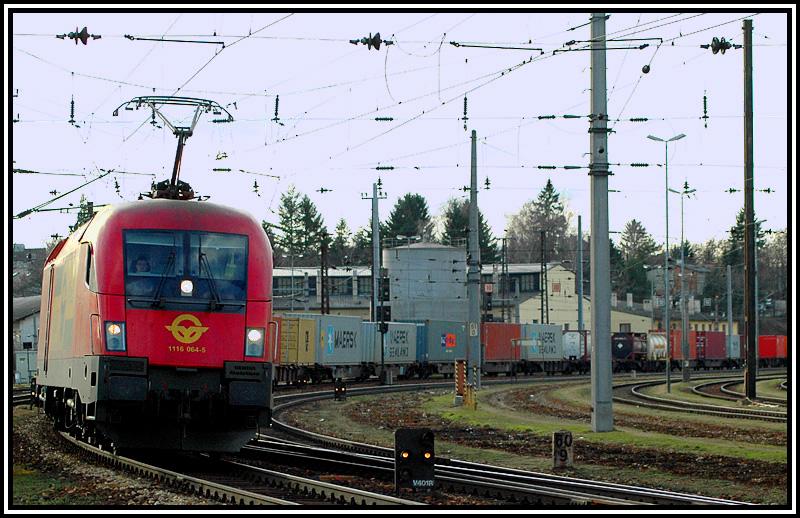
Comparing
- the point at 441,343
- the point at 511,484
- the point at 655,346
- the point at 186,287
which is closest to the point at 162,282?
the point at 186,287

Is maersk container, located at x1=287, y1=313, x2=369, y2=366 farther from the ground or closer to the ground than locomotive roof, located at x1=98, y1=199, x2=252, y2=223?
closer to the ground

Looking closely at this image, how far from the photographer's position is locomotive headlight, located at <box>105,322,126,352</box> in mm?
16688

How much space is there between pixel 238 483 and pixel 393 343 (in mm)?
44275

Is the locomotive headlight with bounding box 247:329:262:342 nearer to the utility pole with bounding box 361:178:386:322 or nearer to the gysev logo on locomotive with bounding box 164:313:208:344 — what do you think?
the gysev logo on locomotive with bounding box 164:313:208:344

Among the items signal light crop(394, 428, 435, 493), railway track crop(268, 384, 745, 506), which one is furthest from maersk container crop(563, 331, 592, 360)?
signal light crop(394, 428, 435, 493)

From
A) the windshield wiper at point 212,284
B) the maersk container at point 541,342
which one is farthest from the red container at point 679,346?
the windshield wiper at point 212,284

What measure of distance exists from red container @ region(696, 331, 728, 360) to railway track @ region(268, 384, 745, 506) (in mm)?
63709

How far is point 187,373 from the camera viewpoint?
16938mm

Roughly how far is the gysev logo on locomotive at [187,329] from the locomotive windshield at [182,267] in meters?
0.26

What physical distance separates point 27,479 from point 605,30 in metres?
13.2

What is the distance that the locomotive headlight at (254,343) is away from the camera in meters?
17.4

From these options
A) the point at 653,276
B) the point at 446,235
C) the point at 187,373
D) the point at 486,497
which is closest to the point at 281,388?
the point at 187,373

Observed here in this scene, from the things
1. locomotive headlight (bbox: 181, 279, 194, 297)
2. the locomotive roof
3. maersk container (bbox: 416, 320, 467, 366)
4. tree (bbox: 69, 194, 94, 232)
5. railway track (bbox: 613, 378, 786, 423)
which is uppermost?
tree (bbox: 69, 194, 94, 232)
